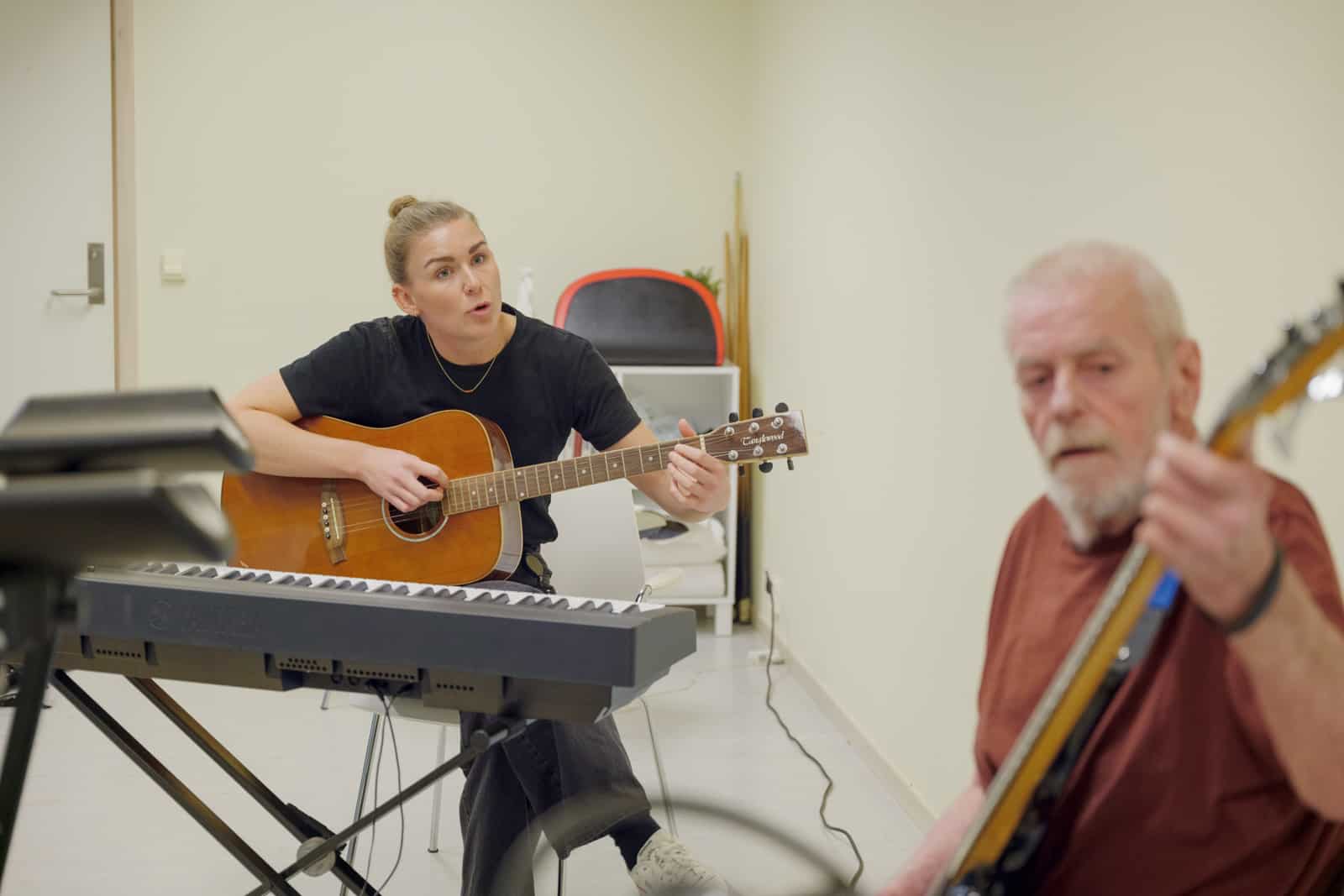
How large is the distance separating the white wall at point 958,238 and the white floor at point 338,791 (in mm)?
200

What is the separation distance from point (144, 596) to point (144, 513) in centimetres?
104

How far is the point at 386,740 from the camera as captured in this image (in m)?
3.40

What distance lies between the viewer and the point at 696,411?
16.4 feet

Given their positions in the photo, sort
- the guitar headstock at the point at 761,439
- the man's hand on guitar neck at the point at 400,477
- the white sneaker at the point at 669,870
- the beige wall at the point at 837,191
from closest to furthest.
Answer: the beige wall at the point at 837,191 → the white sneaker at the point at 669,870 → the guitar headstock at the point at 761,439 → the man's hand on guitar neck at the point at 400,477

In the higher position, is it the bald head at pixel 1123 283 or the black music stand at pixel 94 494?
the bald head at pixel 1123 283

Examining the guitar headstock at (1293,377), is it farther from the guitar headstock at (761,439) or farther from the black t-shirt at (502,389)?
the black t-shirt at (502,389)

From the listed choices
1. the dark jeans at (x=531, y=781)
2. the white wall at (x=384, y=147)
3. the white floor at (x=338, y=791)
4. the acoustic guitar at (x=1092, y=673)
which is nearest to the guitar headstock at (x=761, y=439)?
the dark jeans at (x=531, y=781)

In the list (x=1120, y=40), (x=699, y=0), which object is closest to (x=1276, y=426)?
(x=1120, y=40)

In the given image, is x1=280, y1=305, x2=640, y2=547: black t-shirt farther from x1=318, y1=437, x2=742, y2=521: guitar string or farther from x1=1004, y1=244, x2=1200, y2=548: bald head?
x1=1004, y1=244, x2=1200, y2=548: bald head

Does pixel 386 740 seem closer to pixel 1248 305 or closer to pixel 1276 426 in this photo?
pixel 1248 305

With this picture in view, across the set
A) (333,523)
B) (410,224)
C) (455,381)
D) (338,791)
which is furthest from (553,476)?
(338,791)

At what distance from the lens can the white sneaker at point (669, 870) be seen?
186 centimetres

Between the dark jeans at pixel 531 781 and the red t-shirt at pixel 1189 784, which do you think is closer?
the red t-shirt at pixel 1189 784

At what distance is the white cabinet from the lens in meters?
4.58
